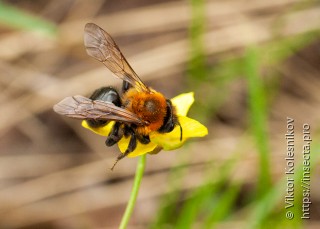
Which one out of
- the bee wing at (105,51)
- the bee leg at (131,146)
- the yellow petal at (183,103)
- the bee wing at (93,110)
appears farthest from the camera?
the bee wing at (105,51)

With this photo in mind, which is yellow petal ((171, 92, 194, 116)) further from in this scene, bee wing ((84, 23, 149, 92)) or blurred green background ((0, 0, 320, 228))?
blurred green background ((0, 0, 320, 228))

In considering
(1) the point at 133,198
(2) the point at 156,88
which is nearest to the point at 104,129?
(1) the point at 133,198

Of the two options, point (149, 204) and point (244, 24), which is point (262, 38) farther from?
point (149, 204)

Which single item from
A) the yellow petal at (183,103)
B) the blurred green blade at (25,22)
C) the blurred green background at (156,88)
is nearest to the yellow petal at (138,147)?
the yellow petal at (183,103)

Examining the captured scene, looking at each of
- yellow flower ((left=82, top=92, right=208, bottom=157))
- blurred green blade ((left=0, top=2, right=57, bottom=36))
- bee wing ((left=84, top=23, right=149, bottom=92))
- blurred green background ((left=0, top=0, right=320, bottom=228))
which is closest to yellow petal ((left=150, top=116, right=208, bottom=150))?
yellow flower ((left=82, top=92, right=208, bottom=157))

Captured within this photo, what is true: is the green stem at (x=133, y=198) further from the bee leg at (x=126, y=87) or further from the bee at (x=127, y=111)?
the bee leg at (x=126, y=87)

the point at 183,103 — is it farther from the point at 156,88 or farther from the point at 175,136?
the point at 156,88
